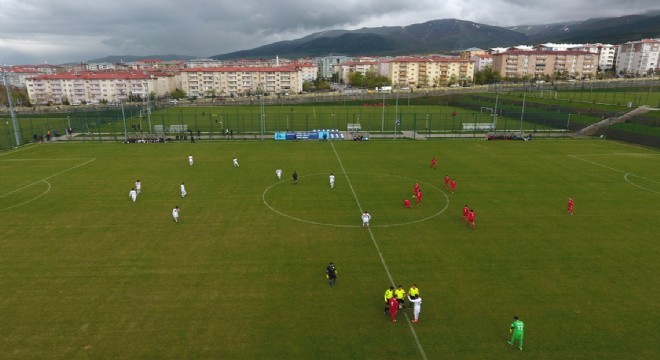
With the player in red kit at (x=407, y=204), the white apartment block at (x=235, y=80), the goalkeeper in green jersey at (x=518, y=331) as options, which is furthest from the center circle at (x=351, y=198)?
the white apartment block at (x=235, y=80)

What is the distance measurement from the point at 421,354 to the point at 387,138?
164 feet

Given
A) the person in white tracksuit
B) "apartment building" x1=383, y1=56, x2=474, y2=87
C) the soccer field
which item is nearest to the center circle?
the soccer field

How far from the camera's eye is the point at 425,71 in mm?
190500

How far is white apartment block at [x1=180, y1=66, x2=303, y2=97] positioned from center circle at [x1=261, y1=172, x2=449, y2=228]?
137 m

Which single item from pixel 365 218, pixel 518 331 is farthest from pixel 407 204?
pixel 518 331

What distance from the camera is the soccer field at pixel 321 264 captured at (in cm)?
1437

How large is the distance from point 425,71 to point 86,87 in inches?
5573

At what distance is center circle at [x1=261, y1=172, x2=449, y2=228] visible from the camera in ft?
87.2

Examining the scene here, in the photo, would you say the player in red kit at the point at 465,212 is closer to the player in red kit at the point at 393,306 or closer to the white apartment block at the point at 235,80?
the player in red kit at the point at 393,306

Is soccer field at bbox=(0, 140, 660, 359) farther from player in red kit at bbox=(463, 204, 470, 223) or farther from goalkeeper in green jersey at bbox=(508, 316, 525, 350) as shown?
player in red kit at bbox=(463, 204, 470, 223)

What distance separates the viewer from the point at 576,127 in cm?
6856

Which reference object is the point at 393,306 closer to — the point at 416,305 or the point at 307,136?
the point at 416,305

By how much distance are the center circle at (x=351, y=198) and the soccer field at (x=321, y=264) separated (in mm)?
200

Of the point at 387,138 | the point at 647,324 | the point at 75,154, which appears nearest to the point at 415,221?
the point at 647,324
